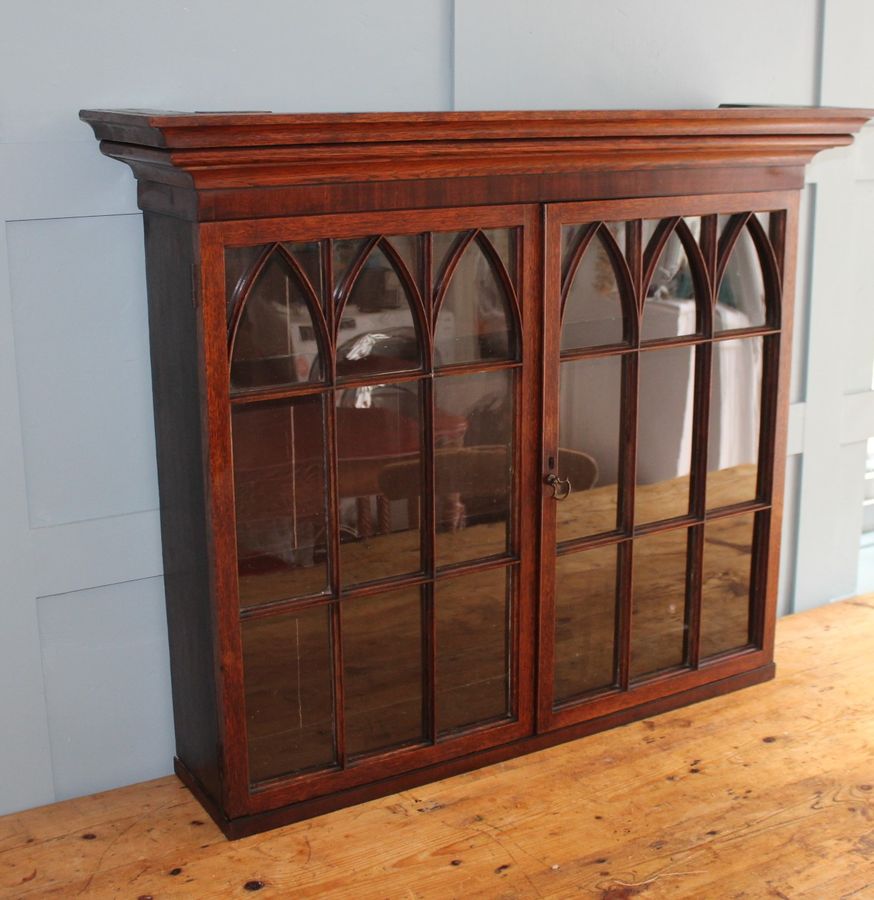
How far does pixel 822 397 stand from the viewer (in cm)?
365

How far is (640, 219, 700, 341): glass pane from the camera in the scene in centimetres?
285

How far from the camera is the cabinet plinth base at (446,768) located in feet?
8.56

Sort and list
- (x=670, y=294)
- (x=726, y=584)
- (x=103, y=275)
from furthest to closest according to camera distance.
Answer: (x=726, y=584), (x=670, y=294), (x=103, y=275)

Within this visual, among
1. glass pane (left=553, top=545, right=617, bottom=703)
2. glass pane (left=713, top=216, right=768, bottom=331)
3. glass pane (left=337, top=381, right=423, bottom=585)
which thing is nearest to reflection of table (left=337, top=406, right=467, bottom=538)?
glass pane (left=337, top=381, right=423, bottom=585)

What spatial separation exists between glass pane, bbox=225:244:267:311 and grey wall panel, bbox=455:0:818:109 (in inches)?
31.3

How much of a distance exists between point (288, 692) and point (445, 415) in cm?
68

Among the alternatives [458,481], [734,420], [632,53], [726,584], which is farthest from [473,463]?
[632,53]

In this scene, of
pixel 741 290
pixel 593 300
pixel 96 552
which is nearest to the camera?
pixel 96 552

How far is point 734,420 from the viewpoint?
309 cm

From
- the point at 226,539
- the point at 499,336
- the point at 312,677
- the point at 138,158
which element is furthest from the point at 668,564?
the point at 138,158

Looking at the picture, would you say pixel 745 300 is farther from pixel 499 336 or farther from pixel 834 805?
pixel 834 805

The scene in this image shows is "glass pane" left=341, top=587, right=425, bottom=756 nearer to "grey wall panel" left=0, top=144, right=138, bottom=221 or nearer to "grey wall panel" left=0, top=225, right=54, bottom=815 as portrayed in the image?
"grey wall panel" left=0, top=225, right=54, bottom=815

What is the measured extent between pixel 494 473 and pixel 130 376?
0.83 metres

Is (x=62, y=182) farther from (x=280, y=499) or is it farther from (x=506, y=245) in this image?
(x=506, y=245)
